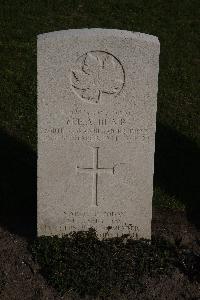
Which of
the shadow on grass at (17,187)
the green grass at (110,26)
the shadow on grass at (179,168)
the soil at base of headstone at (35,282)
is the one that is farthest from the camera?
the green grass at (110,26)

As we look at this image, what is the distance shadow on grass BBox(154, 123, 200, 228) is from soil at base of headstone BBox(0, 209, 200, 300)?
0.79 meters

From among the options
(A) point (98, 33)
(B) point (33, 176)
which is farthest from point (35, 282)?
(A) point (98, 33)

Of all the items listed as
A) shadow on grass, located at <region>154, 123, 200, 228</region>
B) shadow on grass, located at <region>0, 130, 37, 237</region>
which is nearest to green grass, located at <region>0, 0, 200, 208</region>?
shadow on grass, located at <region>154, 123, 200, 228</region>

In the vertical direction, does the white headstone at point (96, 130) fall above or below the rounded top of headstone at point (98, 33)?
below

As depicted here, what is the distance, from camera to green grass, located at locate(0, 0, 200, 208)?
27.6 feet

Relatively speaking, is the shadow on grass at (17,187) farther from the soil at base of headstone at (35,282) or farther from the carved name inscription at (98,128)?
the carved name inscription at (98,128)

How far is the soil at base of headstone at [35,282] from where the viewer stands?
17.0 feet

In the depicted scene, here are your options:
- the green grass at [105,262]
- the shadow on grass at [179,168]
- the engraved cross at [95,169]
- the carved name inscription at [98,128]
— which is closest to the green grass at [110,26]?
the shadow on grass at [179,168]

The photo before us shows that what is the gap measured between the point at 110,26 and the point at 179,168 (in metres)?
5.87

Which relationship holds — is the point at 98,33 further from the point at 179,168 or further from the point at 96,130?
the point at 179,168

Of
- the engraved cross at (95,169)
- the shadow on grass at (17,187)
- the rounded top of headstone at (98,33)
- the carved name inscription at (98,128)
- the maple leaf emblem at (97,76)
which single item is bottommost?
the shadow on grass at (17,187)

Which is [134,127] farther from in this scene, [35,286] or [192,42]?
[192,42]

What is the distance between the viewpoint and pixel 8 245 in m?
5.78

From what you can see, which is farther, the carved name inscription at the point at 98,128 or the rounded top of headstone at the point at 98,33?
the carved name inscription at the point at 98,128
